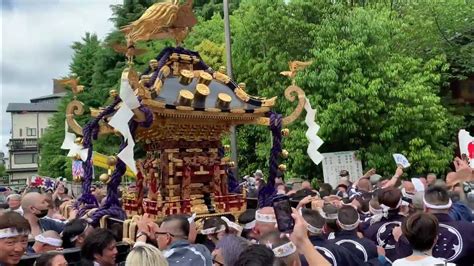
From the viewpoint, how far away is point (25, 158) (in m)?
62.8

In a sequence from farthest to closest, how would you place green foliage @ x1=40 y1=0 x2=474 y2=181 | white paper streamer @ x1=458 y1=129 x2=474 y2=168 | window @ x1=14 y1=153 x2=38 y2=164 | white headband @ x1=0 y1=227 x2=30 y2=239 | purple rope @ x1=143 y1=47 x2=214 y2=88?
1. window @ x1=14 y1=153 x2=38 y2=164
2. green foliage @ x1=40 y1=0 x2=474 y2=181
3. white paper streamer @ x1=458 y1=129 x2=474 y2=168
4. purple rope @ x1=143 y1=47 x2=214 y2=88
5. white headband @ x1=0 y1=227 x2=30 y2=239

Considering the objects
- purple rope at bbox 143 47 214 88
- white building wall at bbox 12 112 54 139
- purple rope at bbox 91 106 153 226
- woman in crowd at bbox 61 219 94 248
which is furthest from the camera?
white building wall at bbox 12 112 54 139

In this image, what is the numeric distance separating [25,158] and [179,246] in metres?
64.4

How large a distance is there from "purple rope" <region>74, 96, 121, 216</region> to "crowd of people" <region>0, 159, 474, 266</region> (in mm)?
814

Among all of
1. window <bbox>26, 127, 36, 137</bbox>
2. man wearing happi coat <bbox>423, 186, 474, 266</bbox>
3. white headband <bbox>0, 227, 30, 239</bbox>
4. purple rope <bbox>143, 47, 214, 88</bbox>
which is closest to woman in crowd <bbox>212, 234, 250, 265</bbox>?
white headband <bbox>0, 227, 30, 239</bbox>

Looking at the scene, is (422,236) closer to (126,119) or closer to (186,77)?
(126,119)

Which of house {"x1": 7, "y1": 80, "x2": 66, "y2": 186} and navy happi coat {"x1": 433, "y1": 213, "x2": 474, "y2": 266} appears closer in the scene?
navy happi coat {"x1": 433, "y1": 213, "x2": 474, "y2": 266}

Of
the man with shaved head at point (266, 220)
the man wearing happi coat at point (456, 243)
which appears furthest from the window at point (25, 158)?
the man wearing happi coat at point (456, 243)

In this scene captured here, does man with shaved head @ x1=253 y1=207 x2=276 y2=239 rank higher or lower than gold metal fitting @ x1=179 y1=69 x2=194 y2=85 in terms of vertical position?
lower

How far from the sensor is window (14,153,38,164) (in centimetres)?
6250

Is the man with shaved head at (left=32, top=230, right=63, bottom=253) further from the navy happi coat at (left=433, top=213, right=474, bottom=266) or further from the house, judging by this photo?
the house

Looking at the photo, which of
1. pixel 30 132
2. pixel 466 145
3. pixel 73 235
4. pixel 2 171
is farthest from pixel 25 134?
pixel 73 235

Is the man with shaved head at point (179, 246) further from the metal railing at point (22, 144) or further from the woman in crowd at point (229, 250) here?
the metal railing at point (22, 144)

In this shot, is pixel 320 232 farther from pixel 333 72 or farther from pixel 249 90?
pixel 249 90
